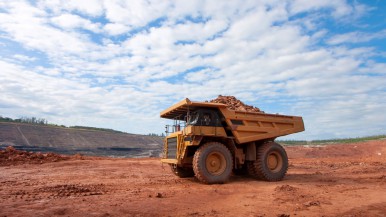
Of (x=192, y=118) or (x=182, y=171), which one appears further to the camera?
(x=182, y=171)

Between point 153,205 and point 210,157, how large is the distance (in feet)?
12.3

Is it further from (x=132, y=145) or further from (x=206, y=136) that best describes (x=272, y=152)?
(x=132, y=145)

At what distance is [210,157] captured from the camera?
9992 mm

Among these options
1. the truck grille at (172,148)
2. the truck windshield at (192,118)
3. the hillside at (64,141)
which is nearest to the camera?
the truck windshield at (192,118)

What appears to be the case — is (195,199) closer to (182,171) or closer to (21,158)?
(182,171)

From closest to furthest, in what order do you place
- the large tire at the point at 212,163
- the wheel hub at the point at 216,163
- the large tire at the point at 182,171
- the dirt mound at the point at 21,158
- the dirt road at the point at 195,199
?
1. the dirt road at the point at 195,199
2. the large tire at the point at 212,163
3. the wheel hub at the point at 216,163
4. the large tire at the point at 182,171
5. the dirt mound at the point at 21,158

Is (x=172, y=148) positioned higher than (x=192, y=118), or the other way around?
(x=192, y=118)

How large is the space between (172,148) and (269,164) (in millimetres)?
3229

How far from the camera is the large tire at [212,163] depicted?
379 inches

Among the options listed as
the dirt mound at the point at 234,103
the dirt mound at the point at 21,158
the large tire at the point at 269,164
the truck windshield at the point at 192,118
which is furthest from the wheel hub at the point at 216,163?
the dirt mound at the point at 21,158

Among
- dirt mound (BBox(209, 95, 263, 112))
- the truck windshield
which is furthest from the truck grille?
dirt mound (BBox(209, 95, 263, 112))

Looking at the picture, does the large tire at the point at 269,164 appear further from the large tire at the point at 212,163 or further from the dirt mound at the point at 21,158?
the dirt mound at the point at 21,158

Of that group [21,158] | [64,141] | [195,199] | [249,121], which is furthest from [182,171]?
[64,141]

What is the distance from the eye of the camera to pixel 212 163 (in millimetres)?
9992
